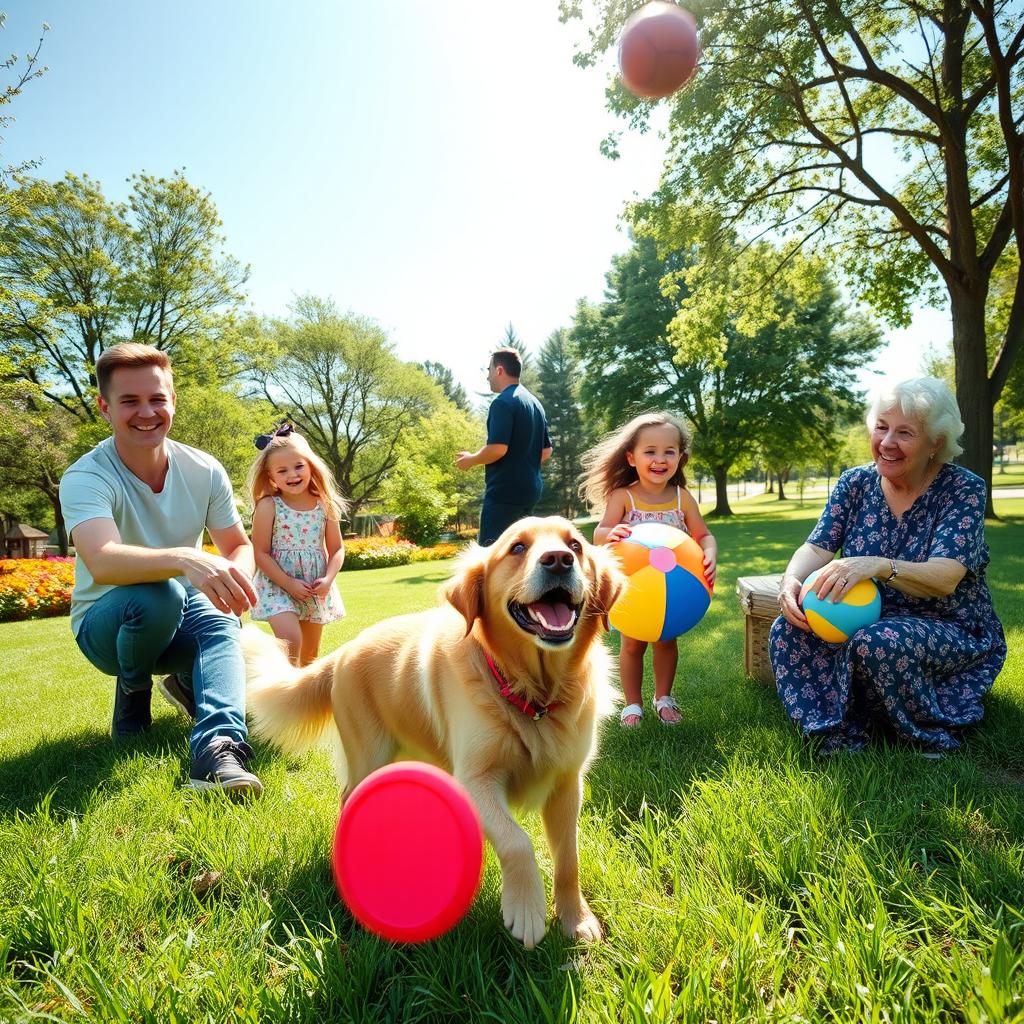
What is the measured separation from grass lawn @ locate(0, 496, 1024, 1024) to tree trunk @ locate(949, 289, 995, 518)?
10.9 meters

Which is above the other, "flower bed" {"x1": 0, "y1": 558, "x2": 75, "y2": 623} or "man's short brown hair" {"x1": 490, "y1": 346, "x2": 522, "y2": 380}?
"man's short brown hair" {"x1": 490, "y1": 346, "x2": 522, "y2": 380}

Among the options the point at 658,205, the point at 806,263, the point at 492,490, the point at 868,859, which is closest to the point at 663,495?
the point at 492,490

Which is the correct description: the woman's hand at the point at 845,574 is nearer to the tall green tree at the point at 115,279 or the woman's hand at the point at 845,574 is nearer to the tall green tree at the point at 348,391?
the tall green tree at the point at 115,279

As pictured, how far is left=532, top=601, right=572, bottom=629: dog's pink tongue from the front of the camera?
2.10m

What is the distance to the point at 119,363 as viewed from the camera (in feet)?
10.7

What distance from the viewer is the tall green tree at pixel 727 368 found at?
91.4 feet

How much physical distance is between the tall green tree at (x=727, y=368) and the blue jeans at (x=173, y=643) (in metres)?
24.3

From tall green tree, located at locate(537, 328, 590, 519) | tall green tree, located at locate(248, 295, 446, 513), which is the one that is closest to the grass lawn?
tall green tree, located at locate(248, 295, 446, 513)

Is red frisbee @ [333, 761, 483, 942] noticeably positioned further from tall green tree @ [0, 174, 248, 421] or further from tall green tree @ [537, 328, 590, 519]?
tall green tree @ [537, 328, 590, 519]

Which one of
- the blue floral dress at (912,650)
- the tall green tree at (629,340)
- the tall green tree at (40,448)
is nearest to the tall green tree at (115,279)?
the tall green tree at (40,448)

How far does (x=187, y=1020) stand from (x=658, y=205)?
14.8 meters

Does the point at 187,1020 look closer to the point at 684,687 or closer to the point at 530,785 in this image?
the point at 530,785

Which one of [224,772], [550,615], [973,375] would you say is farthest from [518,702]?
[973,375]

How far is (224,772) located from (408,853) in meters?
1.54
